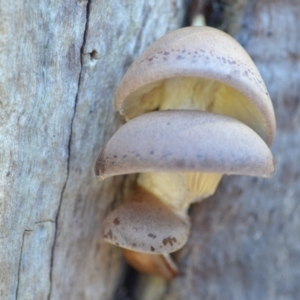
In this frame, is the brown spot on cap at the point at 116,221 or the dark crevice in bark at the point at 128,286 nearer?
the brown spot on cap at the point at 116,221

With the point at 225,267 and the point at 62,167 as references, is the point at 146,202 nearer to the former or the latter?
the point at 62,167

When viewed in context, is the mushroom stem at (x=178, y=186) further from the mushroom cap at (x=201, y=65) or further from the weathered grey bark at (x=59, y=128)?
the mushroom cap at (x=201, y=65)

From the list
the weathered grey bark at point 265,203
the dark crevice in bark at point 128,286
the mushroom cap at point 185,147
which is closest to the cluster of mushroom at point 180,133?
the mushroom cap at point 185,147

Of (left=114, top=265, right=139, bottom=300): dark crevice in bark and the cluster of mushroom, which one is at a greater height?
the cluster of mushroom

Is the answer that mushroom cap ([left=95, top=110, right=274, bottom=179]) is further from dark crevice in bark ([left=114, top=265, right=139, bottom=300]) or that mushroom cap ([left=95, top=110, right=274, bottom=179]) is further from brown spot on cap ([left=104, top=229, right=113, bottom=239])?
dark crevice in bark ([left=114, top=265, right=139, bottom=300])

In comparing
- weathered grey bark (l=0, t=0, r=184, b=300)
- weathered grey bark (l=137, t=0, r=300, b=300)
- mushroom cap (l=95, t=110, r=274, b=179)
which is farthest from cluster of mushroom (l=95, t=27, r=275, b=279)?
weathered grey bark (l=137, t=0, r=300, b=300)
